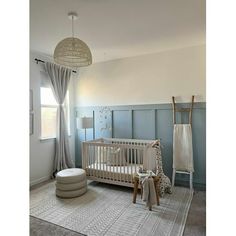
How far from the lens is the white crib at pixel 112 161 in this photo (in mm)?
3111

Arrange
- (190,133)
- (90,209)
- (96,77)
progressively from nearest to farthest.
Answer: (90,209), (190,133), (96,77)

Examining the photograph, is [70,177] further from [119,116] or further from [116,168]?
[119,116]

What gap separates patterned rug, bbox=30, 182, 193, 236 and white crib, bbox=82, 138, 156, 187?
24 centimetres

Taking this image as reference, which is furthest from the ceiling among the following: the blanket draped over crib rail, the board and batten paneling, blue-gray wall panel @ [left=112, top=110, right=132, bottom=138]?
the blanket draped over crib rail

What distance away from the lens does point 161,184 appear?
9.59 feet

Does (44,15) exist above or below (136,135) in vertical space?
above

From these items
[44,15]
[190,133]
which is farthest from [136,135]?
[44,15]

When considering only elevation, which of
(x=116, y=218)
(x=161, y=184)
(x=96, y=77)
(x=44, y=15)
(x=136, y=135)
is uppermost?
(x=44, y=15)

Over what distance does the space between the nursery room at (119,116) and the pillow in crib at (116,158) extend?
18 mm

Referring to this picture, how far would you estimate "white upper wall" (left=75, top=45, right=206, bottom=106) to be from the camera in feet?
11.0

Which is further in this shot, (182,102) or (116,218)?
(182,102)
